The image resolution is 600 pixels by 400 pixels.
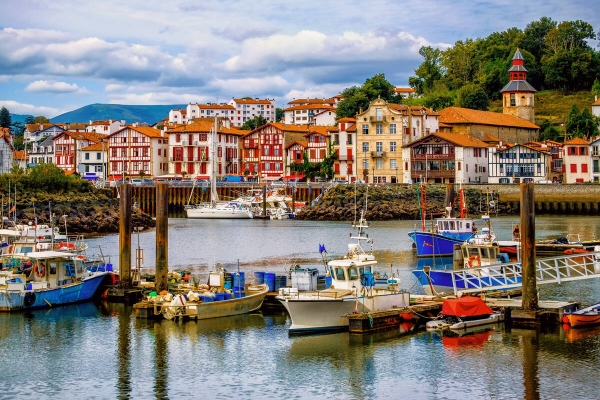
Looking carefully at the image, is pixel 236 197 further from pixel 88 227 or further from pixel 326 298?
pixel 326 298

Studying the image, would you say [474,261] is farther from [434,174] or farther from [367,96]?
[367,96]

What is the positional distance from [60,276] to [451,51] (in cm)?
13846

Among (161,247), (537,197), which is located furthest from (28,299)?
(537,197)

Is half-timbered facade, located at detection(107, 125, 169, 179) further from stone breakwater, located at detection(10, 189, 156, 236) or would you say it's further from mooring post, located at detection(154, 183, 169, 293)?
mooring post, located at detection(154, 183, 169, 293)

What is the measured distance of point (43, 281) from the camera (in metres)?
39.3

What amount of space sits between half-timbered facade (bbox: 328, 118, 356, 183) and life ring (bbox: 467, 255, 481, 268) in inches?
2998

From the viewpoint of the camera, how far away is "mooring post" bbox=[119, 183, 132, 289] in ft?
130

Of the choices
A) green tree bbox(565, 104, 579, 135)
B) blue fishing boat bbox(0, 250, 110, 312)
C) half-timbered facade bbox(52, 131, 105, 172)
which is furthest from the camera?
half-timbered facade bbox(52, 131, 105, 172)

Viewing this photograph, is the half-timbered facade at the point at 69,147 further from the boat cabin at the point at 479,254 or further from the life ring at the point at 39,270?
the boat cabin at the point at 479,254

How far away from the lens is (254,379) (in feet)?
91.9

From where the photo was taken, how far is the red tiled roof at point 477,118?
120m

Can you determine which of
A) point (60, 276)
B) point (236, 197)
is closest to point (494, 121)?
point (236, 197)

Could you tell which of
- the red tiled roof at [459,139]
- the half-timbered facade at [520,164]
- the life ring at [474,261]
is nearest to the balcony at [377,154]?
the red tiled roof at [459,139]

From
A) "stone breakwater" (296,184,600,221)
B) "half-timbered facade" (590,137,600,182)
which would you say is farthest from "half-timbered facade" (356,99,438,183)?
"half-timbered facade" (590,137,600,182)
